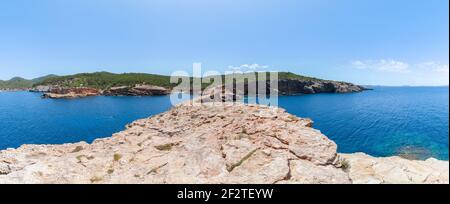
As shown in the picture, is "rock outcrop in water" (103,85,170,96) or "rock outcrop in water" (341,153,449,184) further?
"rock outcrop in water" (103,85,170,96)

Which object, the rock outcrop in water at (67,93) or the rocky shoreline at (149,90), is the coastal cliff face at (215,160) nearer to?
the rocky shoreline at (149,90)

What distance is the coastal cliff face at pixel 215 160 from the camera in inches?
522

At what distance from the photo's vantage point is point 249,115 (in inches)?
905

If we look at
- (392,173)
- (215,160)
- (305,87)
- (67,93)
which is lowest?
(392,173)

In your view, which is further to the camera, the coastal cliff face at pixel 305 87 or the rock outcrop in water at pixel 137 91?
the coastal cliff face at pixel 305 87

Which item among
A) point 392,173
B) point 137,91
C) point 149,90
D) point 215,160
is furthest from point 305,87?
point 215,160

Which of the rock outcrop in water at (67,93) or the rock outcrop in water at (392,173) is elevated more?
the rock outcrop in water at (67,93)

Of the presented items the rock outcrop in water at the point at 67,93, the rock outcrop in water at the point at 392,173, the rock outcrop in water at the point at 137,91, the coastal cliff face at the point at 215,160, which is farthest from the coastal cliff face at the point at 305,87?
the coastal cliff face at the point at 215,160

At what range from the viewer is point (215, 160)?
14.9 meters

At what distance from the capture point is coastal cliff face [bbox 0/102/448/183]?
43.5ft

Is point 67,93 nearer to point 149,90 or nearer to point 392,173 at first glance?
point 149,90

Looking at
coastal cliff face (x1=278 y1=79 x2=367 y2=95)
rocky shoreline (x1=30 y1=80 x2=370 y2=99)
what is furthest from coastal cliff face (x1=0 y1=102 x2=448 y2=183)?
coastal cliff face (x1=278 y1=79 x2=367 y2=95)

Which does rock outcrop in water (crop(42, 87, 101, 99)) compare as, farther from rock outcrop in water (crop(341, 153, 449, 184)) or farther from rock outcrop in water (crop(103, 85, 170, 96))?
rock outcrop in water (crop(341, 153, 449, 184))
